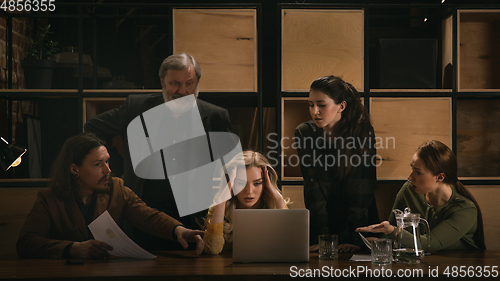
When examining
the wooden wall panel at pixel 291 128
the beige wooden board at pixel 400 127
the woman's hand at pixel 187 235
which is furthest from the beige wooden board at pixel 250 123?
the woman's hand at pixel 187 235

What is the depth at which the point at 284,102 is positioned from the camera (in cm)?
273

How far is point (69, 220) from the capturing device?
2.26 metres

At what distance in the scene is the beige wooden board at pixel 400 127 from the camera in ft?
8.62

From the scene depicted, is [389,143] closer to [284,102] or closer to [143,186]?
[284,102]

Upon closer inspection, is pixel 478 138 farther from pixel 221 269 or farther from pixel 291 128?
pixel 221 269

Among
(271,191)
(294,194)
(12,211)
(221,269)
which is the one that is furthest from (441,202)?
(12,211)

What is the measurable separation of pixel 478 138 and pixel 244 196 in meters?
1.70

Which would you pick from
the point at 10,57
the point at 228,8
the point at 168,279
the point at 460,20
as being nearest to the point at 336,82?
the point at 228,8

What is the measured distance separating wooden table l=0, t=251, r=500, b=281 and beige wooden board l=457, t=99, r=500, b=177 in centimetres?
108

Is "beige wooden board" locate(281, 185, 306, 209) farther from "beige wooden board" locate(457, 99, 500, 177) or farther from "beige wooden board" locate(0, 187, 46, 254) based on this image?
"beige wooden board" locate(0, 187, 46, 254)

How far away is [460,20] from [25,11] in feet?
10.0

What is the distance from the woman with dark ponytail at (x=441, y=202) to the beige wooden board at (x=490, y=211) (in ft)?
0.94
